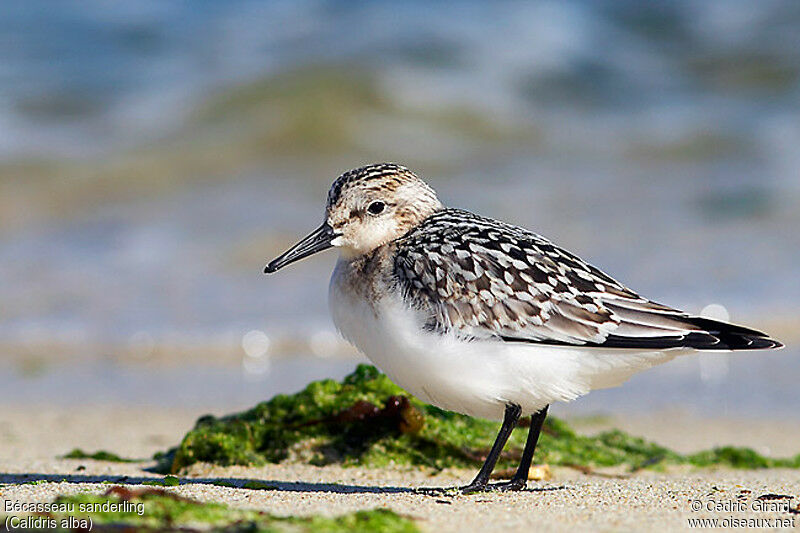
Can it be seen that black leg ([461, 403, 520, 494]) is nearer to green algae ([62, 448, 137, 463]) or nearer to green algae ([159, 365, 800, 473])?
green algae ([159, 365, 800, 473])

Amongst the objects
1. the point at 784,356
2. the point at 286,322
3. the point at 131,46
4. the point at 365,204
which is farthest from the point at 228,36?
the point at 365,204

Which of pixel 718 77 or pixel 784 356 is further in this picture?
pixel 718 77

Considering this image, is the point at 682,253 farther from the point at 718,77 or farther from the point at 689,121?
the point at 718,77

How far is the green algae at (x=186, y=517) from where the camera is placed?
3.57 metres

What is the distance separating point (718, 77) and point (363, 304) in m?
16.3

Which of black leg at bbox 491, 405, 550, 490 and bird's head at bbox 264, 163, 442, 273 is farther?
bird's head at bbox 264, 163, 442, 273

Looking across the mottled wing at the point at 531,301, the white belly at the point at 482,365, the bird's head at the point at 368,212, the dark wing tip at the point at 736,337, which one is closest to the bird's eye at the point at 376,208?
the bird's head at the point at 368,212

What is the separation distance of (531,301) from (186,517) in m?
1.94

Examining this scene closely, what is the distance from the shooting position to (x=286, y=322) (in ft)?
38.7

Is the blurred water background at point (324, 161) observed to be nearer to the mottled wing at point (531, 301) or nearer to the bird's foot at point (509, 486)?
the bird's foot at point (509, 486)

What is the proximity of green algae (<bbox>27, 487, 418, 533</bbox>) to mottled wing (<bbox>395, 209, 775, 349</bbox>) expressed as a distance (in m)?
1.20

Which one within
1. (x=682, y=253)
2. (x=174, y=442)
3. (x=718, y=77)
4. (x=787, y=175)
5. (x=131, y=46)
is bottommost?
(x=174, y=442)

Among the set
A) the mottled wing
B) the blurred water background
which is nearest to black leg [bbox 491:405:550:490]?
the mottled wing

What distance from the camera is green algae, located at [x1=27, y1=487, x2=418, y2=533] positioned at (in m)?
3.57
